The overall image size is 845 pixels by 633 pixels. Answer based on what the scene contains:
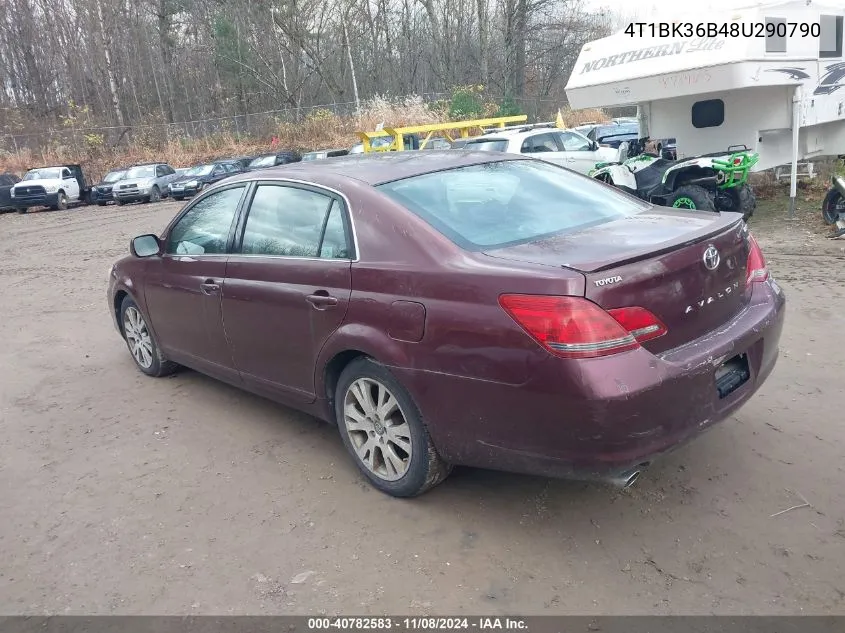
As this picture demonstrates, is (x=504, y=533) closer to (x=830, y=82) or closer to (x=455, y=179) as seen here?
(x=455, y=179)

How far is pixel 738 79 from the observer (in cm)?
969

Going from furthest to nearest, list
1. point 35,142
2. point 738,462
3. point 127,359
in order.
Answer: point 35,142 → point 127,359 → point 738,462

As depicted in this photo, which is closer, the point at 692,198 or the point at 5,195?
the point at 692,198

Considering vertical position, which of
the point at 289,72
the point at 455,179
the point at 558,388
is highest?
the point at 289,72

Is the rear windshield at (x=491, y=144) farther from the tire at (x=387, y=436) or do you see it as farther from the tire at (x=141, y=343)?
the tire at (x=387, y=436)

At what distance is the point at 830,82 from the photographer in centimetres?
1065

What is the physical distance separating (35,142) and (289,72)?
49.1 feet

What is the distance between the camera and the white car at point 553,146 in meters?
13.2

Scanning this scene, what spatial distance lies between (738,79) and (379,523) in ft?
29.1

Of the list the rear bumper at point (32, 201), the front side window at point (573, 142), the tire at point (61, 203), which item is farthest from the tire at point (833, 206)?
the tire at point (61, 203)

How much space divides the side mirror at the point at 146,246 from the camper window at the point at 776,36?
28.6 ft

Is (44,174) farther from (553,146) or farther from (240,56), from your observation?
(553,146)

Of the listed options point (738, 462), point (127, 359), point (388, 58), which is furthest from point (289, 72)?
point (738, 462)

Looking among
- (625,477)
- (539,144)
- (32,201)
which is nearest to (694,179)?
(539,144)
